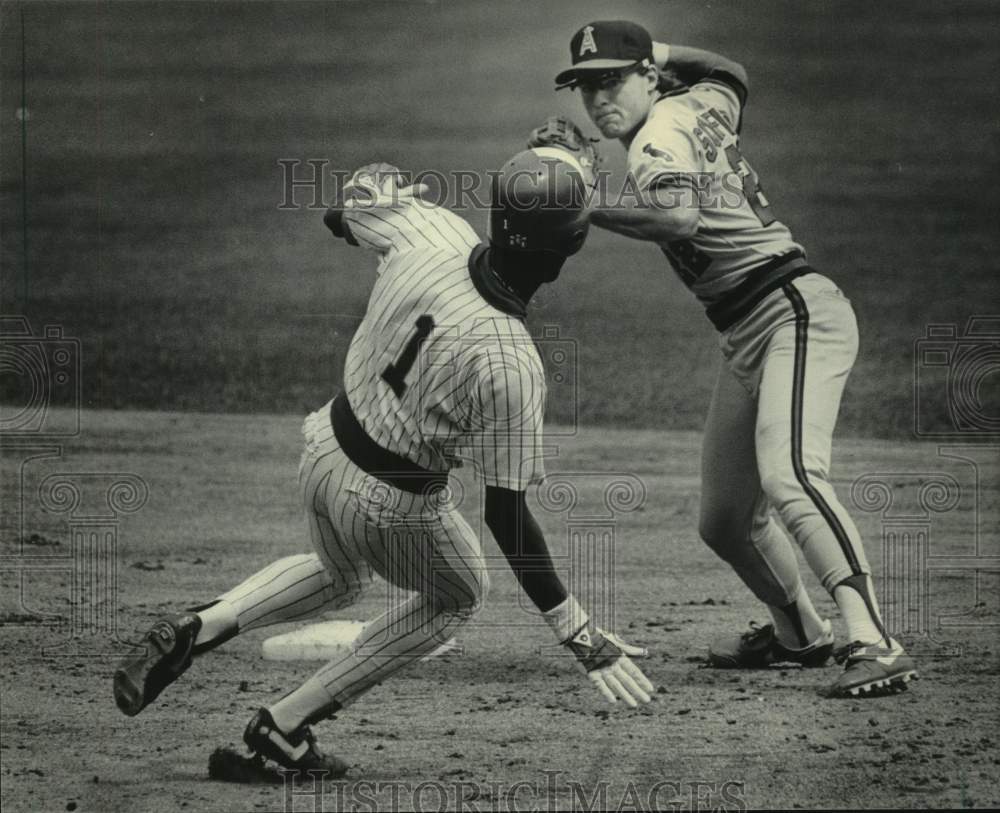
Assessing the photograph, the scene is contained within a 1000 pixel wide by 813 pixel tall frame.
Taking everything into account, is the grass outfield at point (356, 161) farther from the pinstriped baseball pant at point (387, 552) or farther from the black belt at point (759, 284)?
the pinstriped baseball pant at point (387, 552)

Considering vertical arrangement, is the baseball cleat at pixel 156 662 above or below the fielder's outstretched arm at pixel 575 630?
below

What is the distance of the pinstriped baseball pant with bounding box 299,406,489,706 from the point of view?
117 inches

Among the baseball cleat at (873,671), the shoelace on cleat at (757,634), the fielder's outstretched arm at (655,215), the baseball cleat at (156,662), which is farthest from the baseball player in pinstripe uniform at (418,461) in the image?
the shoelace on cleat at (757,634)

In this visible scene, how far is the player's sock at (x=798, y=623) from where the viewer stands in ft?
13.0

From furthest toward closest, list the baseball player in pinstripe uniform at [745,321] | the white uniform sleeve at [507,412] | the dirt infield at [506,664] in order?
the dirt infield at [506,664]
the baseball player in pinstripe uniform at [745,321]
the white uniform sleeve at [507,412]

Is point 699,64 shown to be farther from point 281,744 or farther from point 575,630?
point 281,744

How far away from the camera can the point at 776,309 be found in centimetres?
350

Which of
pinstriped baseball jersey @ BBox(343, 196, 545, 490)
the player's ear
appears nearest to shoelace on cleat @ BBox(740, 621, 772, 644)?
pinstriped baseball jersey @ BBox(343, 196, 545, 490)

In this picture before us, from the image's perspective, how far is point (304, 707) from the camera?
309 centimetres

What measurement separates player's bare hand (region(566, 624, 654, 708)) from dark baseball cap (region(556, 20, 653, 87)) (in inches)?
55.5

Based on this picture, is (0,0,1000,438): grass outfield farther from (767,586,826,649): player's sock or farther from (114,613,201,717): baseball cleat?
(114,613,201,717): baseball cleat

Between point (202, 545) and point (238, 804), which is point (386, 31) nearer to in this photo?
point (202, 545)

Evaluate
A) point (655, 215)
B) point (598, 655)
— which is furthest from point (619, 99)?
point (598, 655)

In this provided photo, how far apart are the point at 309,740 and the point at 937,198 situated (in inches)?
156
